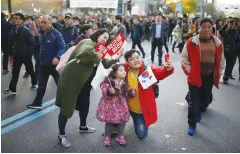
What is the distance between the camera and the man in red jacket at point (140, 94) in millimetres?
4191

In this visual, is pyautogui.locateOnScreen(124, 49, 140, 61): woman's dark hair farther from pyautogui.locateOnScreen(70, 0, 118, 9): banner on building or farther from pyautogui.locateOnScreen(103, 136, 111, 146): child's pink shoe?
pyautogui.locateOnScreen(70, 0, 118, 9): banner on building

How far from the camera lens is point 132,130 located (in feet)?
15.3

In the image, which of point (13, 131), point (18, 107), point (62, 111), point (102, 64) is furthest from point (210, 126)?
point (18, 107)

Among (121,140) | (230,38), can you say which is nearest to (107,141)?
(121,140)

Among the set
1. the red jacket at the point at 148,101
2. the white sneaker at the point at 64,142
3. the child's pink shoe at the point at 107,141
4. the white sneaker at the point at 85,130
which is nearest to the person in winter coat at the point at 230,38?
the red jacket at the point at 148,101

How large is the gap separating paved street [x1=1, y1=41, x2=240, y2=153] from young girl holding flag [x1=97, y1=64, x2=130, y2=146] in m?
0.23

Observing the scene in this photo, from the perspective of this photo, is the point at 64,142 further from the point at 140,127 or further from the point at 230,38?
the point at 230,38

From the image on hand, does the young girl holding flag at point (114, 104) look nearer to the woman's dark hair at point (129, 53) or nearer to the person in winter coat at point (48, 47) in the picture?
the woman's dark hair at point (129, 53)

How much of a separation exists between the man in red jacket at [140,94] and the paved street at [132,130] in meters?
0.26

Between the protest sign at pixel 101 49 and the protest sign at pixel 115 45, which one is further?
the protest sign at pixel 115 45

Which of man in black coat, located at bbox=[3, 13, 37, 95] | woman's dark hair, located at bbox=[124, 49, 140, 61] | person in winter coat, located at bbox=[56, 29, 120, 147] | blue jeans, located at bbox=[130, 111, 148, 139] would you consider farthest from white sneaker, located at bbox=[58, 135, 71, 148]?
man in black coat, located at bbox=[3, 13, 37, 95]

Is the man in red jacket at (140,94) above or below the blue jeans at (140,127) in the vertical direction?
above

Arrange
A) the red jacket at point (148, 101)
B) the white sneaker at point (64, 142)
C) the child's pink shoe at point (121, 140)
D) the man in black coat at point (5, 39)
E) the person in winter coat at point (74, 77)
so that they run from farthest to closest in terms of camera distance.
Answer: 1. the man in black coat at point (5, 39)
2. the red jacket at point (148, 101)
3. the child's pink shoe at point (121, 140)
4. the white sneaker at point (64, 142)
5. the person in winter coat at point (74, 77)

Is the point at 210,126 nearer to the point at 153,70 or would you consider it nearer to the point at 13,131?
the point at 153,70
